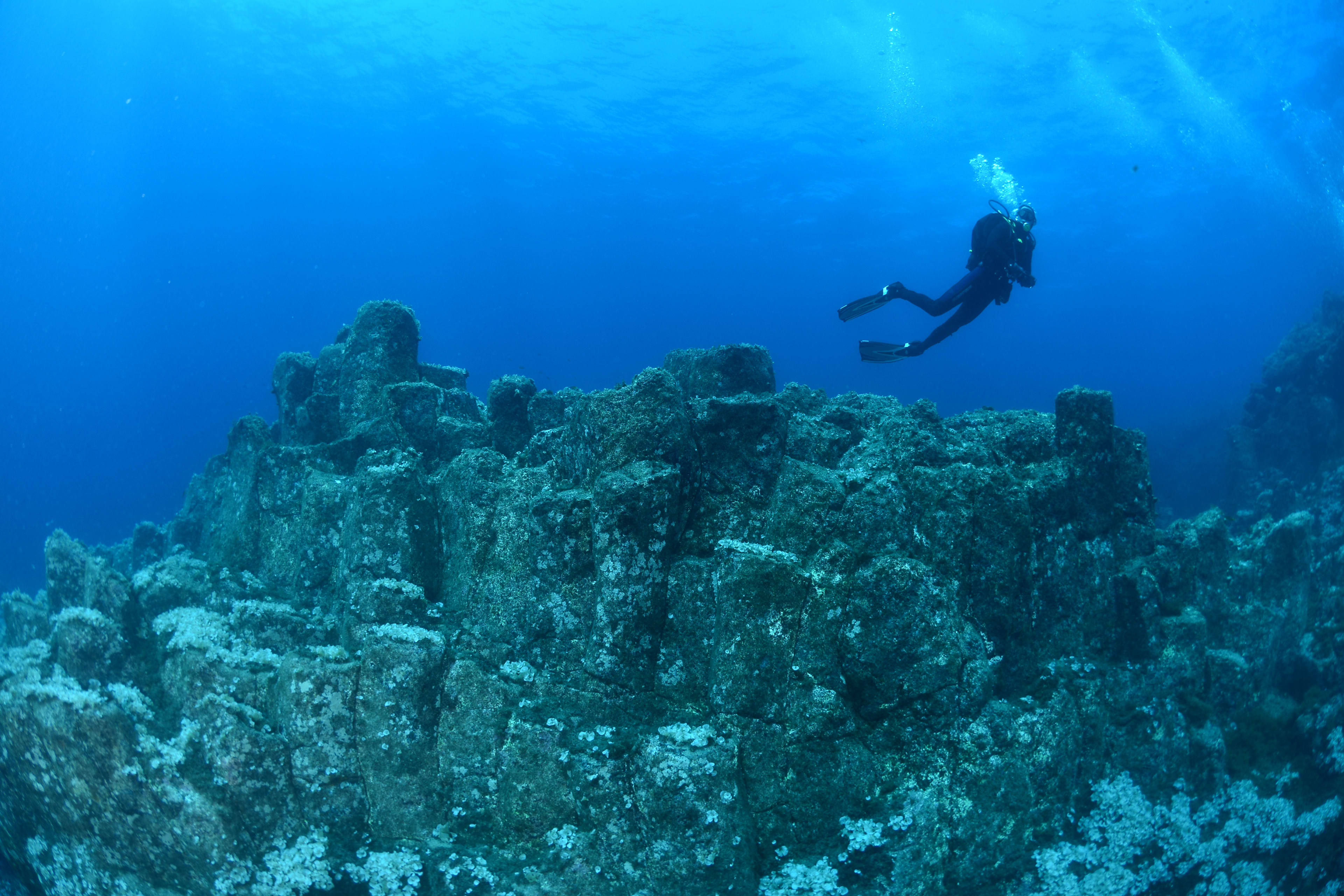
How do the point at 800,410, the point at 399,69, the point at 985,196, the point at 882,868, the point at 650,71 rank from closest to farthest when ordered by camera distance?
the point at 882,868 < the point at 800,410 < the point at 650,71 < the point at 399,69 < the point at 985,196

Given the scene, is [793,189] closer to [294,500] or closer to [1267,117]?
[1267,117]

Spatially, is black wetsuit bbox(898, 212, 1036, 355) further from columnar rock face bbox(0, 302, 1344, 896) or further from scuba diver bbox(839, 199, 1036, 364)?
columnar rock face bbox(0, 302, 1344, 896)

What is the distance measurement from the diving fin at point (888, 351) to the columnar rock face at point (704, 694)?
5093mm

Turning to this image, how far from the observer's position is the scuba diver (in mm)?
13203

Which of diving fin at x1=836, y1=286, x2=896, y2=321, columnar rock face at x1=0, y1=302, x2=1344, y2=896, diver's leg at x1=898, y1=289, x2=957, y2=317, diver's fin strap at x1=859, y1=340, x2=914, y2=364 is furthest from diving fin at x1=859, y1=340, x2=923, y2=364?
columnar rock face at x1=0, y1=302, x2=1344, y2=896

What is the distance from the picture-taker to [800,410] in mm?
10242

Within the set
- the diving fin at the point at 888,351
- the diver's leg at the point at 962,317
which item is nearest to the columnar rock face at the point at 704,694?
the diving fin at the point at 888,351

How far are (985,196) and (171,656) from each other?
74.1 meters

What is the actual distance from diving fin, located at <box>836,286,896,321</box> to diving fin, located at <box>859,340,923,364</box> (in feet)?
2.24

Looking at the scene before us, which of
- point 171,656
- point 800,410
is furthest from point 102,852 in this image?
point 800,410

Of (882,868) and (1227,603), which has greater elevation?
(1227,603)

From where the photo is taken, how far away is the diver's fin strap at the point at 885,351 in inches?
533

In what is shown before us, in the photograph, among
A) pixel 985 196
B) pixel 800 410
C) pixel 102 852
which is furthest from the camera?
pixel 985 196

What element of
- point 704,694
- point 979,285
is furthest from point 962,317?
point 704,694
